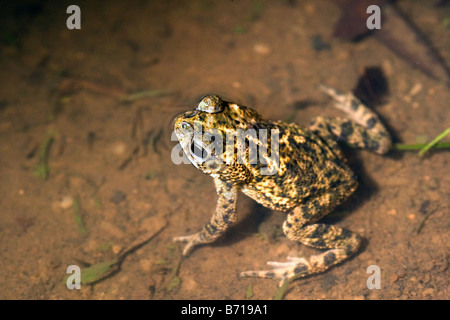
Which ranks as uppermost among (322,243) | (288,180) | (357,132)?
(357,132)

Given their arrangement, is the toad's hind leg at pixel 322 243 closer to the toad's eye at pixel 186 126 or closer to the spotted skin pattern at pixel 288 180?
the spotted skin pattern at pixel 288 180

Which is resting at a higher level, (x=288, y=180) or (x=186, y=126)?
(x=186, y=126)

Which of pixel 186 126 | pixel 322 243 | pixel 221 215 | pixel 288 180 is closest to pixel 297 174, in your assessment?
pixel 288 180

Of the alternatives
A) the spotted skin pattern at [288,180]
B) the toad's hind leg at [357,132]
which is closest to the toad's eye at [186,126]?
the spotted skin pattern at [288,180]

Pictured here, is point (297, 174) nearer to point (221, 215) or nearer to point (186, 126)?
point (221, 215)

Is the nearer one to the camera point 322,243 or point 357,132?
point 322,243

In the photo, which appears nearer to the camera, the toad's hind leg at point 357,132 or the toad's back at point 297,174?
the toad's back at point 297,174

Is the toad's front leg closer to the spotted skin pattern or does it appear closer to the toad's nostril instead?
the spotted skin pattern
